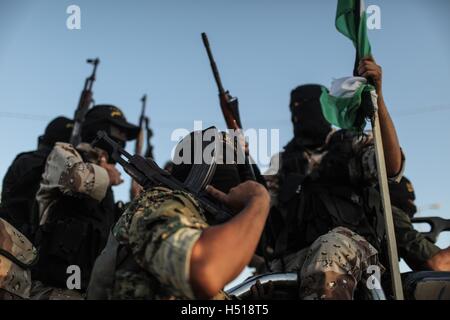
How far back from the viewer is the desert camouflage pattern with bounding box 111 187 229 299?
179 centimetres

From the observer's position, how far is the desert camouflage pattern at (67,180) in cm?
432

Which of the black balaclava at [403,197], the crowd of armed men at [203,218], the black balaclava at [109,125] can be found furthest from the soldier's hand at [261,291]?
the black balaclava at [109,125]

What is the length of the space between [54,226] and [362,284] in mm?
2654

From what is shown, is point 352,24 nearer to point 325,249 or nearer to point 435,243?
point 325,249

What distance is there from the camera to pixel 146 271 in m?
→ 2.07

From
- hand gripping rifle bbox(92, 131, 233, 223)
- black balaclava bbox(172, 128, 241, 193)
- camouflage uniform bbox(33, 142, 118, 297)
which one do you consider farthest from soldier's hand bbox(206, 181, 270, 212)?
camouflage uniform bbox(33, 142, 118, 297)

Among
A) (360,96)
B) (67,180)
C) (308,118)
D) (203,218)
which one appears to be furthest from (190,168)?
(308,118)

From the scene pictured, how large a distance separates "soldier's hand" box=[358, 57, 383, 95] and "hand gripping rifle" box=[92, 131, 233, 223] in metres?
1.43

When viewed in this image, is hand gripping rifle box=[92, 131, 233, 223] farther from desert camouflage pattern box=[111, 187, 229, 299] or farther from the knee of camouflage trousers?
the knee of camouflage trousers

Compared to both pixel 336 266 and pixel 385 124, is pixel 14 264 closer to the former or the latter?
pixel 336 266

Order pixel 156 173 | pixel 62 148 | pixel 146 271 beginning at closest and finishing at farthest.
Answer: pixel 146 271 → pixel 156 173 → pixel 62 148

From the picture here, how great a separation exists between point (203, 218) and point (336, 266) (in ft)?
3.20

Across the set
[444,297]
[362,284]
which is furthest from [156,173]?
[444,297]

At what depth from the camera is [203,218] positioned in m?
2.20
